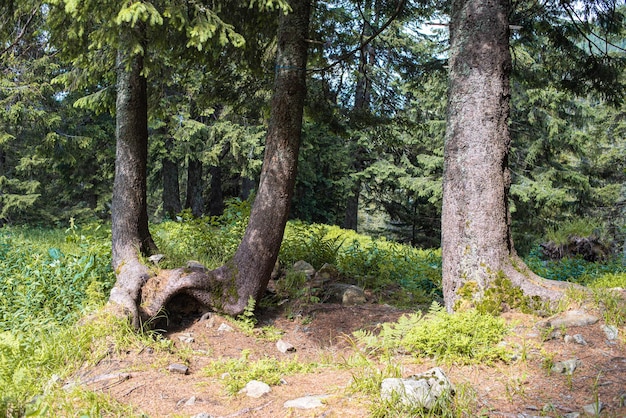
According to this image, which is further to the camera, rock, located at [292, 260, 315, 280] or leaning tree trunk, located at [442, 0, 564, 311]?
rock, located at [292, 260, 315, 280]

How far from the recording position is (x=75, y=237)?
707cm

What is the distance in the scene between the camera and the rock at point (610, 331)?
3.54 meters

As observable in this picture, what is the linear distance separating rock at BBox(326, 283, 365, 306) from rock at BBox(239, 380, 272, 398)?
2.77 meters

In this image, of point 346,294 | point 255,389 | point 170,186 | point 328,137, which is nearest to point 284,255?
Answer: point 346,294

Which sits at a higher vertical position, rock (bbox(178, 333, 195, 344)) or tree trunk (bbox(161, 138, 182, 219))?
tree trunk (bbox(161, 138, 182, 219))

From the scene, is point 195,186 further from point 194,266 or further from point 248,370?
point 248,370

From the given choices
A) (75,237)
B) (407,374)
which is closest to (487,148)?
(407,374)

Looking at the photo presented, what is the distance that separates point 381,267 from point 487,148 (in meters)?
3.44

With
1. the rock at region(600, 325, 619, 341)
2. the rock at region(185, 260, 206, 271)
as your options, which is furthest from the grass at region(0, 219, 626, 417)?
the rock at region(185, 260, 206, 271)

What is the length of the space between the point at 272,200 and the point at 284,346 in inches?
67.2

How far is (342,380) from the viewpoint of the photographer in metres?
3.25

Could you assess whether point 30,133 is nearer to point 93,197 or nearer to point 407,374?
point 93,197

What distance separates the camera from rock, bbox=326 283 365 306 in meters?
6.04

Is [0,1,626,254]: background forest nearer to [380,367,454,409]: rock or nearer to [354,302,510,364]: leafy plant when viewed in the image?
[354,302,510,364]: leafy plant
